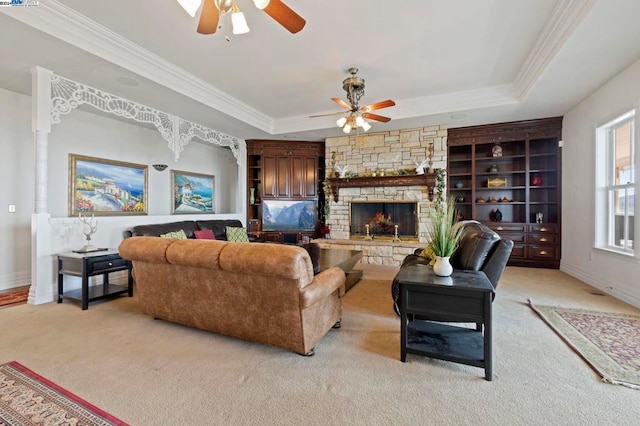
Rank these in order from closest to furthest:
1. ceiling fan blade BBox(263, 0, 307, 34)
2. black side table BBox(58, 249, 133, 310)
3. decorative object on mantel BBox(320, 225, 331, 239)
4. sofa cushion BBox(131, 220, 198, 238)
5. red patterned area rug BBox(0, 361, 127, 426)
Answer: red patterned area rug BBox(0, 361, 127, 426) → ceiling fan blade BBox(263, 0, 307, 34) → black side table BBox(58, 249, 133, 310) → sofa cushion BBox(131, 220, 198, 238) → decorative object on mantel BBox(320, 225, 331, 239)

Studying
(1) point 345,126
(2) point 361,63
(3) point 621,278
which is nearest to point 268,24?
(2) point 361,63

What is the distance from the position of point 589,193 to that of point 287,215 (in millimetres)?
5630

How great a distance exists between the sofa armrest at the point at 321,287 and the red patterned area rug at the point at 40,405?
3.99ft

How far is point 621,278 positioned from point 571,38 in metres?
3.00

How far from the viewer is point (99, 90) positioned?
4.13 m

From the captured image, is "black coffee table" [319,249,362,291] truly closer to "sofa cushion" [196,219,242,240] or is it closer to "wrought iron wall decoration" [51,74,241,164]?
"sofa cushion" [196,219,242,240]

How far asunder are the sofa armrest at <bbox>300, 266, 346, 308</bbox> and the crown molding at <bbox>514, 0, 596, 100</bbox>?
319 cm

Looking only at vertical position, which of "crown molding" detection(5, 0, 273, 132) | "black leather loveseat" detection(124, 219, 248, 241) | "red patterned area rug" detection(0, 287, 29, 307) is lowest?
"red patterned area rug" detection(0, 287, 29, 307)

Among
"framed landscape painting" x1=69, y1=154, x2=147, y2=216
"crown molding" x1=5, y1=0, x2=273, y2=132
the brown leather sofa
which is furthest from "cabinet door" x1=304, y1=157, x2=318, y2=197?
the brown leather sofa

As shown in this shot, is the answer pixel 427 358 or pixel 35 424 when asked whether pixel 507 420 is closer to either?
pixel 427 358

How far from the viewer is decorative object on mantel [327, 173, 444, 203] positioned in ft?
19.6

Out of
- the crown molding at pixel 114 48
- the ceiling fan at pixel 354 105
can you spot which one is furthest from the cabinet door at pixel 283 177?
the ceiling fan at pixel 354 105

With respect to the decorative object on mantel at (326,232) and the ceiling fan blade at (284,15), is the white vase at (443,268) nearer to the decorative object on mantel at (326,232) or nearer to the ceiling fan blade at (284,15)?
the ceiling fan blade at (284,15)

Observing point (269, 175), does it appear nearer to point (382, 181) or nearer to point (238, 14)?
point (382, 181)
